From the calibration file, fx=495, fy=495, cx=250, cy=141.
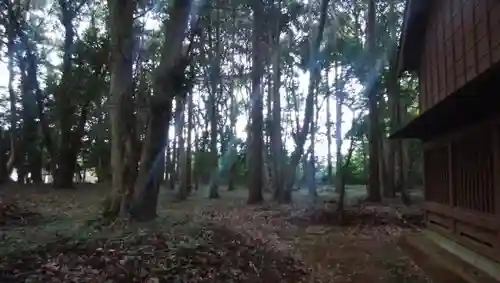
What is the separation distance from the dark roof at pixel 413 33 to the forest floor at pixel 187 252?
4186 mm

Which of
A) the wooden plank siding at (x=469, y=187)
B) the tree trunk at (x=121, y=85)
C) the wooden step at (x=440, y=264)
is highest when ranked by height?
the tree trunk at (x=121, y=85)

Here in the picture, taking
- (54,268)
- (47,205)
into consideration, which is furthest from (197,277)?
(47,205)

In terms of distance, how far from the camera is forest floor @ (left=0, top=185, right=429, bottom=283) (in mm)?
5723

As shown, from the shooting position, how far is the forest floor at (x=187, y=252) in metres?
5.72

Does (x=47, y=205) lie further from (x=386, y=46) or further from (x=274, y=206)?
(x=386, y=46)

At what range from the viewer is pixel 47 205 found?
13.9 meters

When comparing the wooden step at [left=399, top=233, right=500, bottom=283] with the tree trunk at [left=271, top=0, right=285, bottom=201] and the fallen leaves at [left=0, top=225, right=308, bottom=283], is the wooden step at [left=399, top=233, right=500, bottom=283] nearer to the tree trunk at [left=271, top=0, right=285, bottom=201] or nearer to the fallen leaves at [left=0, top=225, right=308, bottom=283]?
the fallen leaves at [left=0, top=225, right=308, bottom=283]

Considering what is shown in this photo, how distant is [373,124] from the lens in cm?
1895

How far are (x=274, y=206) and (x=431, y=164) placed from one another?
7951 millimetres

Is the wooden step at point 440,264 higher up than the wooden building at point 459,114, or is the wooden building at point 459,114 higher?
the wooden building at point 459,114

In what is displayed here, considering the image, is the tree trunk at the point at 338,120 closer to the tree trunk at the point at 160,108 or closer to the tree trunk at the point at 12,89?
the tree trunk at the point at 12,89

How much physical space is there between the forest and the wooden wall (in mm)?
3260

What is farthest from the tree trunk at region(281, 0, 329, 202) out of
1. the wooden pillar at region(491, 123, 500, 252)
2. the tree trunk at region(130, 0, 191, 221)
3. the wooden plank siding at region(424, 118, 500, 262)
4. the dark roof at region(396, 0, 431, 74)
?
the wooden pillar at region(491, 123, 500, 252)

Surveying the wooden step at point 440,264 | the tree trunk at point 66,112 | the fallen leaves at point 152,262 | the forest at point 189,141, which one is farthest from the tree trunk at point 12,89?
the wooden step at point 440,264
